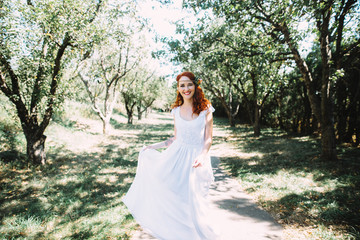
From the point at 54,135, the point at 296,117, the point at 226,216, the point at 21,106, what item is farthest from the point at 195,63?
the point at 226,216

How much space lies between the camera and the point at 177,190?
10.3ft

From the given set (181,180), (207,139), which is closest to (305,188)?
(207,139)

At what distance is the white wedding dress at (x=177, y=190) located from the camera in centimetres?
293

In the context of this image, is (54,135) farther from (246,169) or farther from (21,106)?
(246,169)

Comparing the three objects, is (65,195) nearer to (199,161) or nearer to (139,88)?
(199,161)

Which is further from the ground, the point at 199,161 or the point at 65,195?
the point at 199,161

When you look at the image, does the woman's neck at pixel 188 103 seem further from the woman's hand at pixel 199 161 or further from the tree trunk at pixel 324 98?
the tree trunk at pixel 324 98

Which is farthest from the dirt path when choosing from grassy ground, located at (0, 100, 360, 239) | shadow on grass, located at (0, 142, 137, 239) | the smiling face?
the smiling face

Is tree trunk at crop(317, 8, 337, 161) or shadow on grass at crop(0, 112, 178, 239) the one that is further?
tree trunk at crop(317, 8, 337, 161)

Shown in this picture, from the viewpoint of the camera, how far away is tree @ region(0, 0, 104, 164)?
5.68 m

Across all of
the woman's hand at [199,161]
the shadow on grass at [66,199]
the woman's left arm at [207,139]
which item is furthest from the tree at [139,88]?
the woman's hand at [199,161]

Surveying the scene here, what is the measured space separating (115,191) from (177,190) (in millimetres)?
3299

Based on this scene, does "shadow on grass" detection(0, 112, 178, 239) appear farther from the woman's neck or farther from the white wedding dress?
the woman's neck

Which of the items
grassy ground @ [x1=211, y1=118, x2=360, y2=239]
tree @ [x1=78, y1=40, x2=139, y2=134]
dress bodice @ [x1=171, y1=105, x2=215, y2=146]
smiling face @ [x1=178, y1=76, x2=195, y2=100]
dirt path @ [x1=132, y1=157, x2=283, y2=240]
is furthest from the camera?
tree @ [x1=78, y1=40, x2=139, y2=134]
